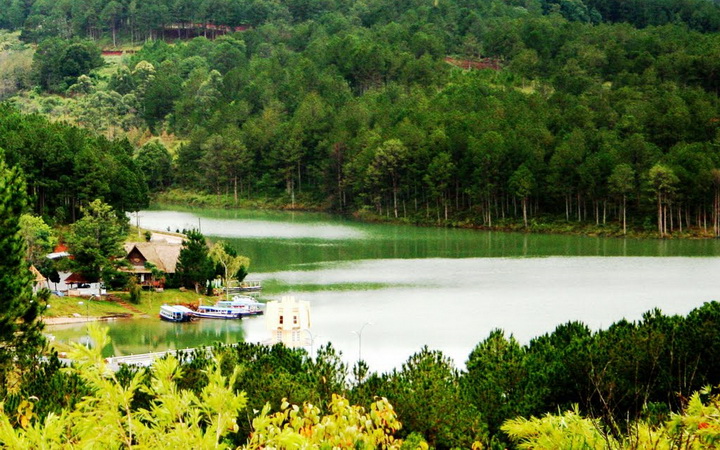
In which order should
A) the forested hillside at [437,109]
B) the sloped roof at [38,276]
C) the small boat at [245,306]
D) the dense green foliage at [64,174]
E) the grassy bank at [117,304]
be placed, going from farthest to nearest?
the forested hillside at [437,109] < the dense green foliage at [64,174] < the sloped roof at [38,276] < the small boat at [245,306] < the grassy bank at [117,304]

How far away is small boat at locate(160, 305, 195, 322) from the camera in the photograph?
38406 millimetres

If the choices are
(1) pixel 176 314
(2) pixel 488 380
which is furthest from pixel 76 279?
(2) pixel 488 380

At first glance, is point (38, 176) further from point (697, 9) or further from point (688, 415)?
point (697, 9)

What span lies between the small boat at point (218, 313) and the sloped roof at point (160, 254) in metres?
5.39

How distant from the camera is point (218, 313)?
38812 mm

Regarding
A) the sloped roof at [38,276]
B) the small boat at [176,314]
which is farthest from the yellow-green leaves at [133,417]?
the sloped roof at [38,276]

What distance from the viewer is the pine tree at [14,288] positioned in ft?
81.9

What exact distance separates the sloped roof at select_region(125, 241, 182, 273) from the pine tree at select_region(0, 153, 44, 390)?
57.4 ft

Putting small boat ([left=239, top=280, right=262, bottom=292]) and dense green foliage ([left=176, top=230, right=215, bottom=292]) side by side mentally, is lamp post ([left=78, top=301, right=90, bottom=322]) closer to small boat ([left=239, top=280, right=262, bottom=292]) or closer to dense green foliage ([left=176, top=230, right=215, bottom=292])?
dense green foliage ([left=176, top=230, right=215, bottom=292])

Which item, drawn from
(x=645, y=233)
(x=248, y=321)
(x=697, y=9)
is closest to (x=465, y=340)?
(x=248, y=321)

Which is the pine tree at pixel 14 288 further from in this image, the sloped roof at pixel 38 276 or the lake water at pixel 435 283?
the sloped roof at pixel 38 276

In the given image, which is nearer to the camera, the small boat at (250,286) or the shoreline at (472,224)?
the small boat at (250,286)

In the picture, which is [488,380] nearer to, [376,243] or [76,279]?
[76,279]

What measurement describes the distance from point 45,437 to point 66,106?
10382cm
